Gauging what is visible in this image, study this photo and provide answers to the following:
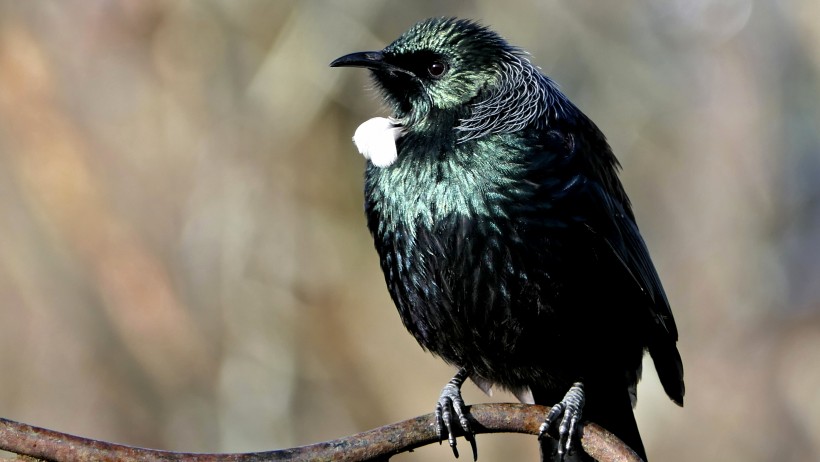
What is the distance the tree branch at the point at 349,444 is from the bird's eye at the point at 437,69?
3.91 feet

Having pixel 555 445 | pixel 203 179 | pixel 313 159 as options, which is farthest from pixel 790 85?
pixel 555 445

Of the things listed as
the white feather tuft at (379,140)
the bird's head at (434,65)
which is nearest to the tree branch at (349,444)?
the white feather tuft at (379,140)

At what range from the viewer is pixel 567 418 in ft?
10.7

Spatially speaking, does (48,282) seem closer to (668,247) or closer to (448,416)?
(668,247)

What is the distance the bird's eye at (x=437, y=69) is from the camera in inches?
140

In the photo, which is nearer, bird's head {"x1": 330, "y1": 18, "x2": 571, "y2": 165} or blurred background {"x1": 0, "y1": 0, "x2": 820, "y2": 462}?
bird's head {"x1": 330, "y1": 18, "x2": 571, "y2": 165}

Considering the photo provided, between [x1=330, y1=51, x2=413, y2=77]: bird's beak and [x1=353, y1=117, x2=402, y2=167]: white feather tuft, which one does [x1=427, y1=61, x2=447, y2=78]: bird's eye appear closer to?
[x1=330, y1=51, x2=413, y2=77]: bird's beak

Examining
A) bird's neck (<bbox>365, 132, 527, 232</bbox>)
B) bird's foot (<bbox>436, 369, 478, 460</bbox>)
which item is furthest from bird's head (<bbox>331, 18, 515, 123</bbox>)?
bird's foot (<bbox>436, 369, 478, 460</bbox>)

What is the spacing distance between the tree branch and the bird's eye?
1192 mm

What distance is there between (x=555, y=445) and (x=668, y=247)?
4119 mm

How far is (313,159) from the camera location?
7250 millimetres

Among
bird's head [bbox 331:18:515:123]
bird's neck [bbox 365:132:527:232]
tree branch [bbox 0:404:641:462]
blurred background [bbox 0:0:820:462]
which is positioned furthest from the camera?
blurred background [bbox 0:0:820:462]

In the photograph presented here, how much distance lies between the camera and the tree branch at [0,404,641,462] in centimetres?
185

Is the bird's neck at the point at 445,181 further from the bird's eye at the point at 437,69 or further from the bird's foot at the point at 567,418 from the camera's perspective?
the bird's foot at the point at 567,418
